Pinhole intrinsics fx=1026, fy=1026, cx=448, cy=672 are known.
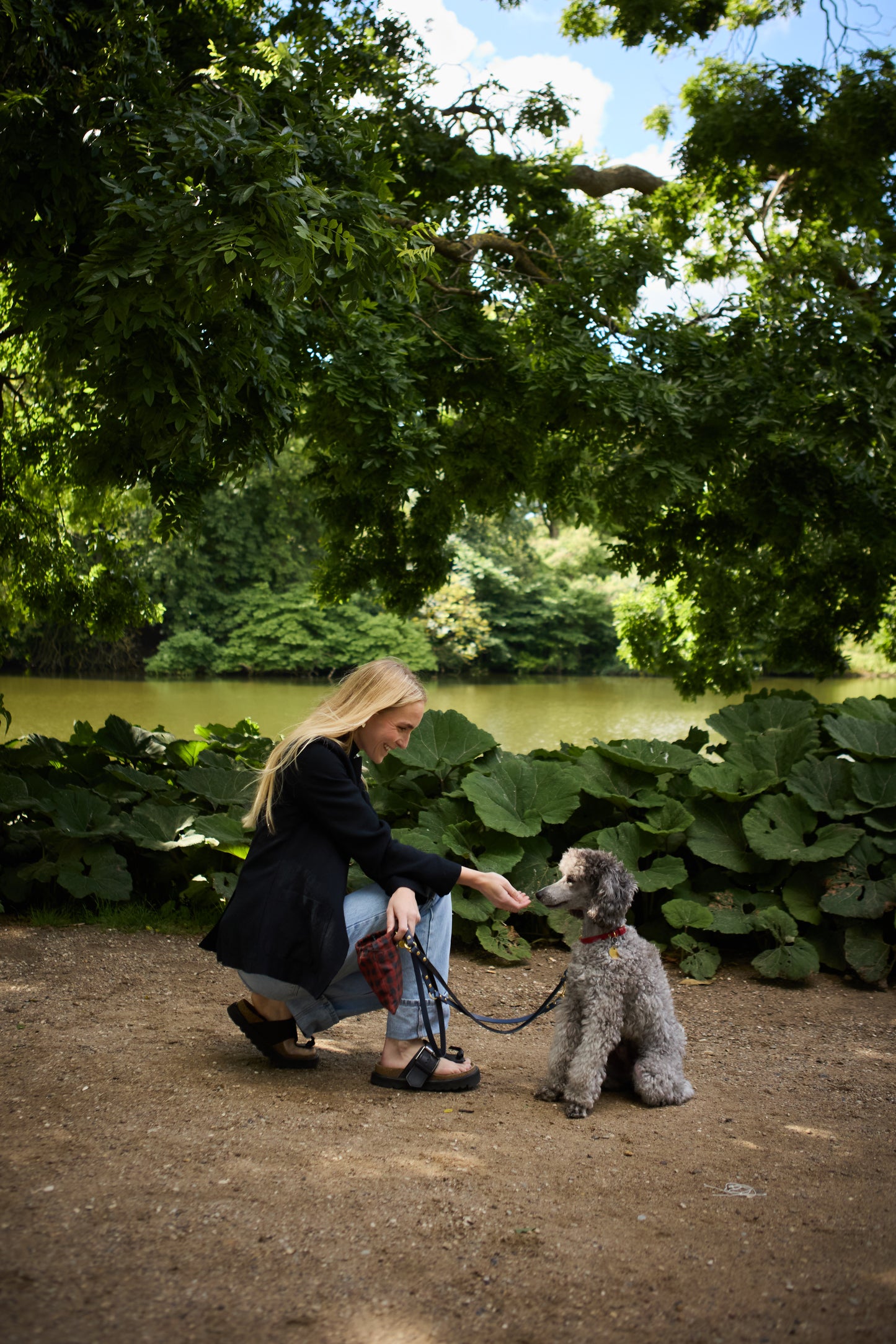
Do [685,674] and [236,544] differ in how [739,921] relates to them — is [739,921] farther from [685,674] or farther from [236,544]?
[236,544]

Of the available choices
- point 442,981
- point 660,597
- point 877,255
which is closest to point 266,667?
point 660,597

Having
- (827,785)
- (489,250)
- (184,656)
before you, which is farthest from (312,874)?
(184,656)

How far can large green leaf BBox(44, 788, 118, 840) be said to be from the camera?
4.98m

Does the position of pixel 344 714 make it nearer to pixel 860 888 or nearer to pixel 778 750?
pixel 860 888

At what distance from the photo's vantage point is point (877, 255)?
8.63 metres

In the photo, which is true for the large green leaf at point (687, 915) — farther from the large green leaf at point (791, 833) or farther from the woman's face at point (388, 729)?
the woman's face at point (388, 729)

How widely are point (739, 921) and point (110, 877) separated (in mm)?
3015

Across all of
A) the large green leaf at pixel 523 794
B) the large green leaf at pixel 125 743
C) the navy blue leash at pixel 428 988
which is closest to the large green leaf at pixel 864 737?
the large green leaf at pixel 523 794

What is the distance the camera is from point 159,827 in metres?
5.11

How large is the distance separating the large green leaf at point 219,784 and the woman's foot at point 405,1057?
2.37m

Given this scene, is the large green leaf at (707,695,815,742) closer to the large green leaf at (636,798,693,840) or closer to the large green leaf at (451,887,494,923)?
the large green leaf at (636,798,693,840)

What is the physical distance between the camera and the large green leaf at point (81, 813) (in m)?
4.98

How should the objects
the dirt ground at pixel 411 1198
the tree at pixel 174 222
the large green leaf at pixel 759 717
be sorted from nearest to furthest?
1. the dirt ground at pixel 411 1198
2. the tree at pixel 174 222
3. the large green leaf at pixel 759 717

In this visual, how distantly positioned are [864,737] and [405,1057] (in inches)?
129
